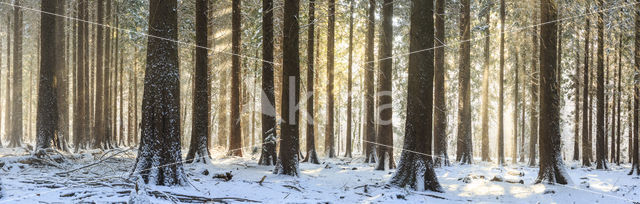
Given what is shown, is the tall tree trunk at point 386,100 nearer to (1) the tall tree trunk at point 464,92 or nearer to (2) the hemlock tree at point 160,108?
(1) the tall tree trunk at point 464,92

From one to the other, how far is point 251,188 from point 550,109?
777 cm

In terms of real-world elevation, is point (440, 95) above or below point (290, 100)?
above

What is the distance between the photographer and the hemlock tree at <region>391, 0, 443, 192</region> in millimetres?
10289

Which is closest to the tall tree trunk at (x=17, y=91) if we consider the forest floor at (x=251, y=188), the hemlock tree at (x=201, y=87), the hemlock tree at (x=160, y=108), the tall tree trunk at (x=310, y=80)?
the forest floor at (x=251, y=188)

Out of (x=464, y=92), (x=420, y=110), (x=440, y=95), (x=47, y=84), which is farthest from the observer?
(x=464, y=92)

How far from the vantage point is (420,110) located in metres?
10.5

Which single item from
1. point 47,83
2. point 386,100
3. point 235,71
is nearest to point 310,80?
point 235,71

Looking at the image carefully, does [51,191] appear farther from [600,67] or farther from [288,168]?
[600,67]

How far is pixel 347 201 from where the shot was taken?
891cm

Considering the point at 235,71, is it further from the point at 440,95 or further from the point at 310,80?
the point at 440,95

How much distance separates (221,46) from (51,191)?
40.5 ft

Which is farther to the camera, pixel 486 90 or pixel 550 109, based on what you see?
pixel 486 90

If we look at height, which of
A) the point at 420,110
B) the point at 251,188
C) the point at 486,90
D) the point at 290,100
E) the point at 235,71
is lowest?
the point at 251,188

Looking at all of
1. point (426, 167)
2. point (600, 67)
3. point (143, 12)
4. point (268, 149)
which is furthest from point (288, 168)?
point (143, 12)
